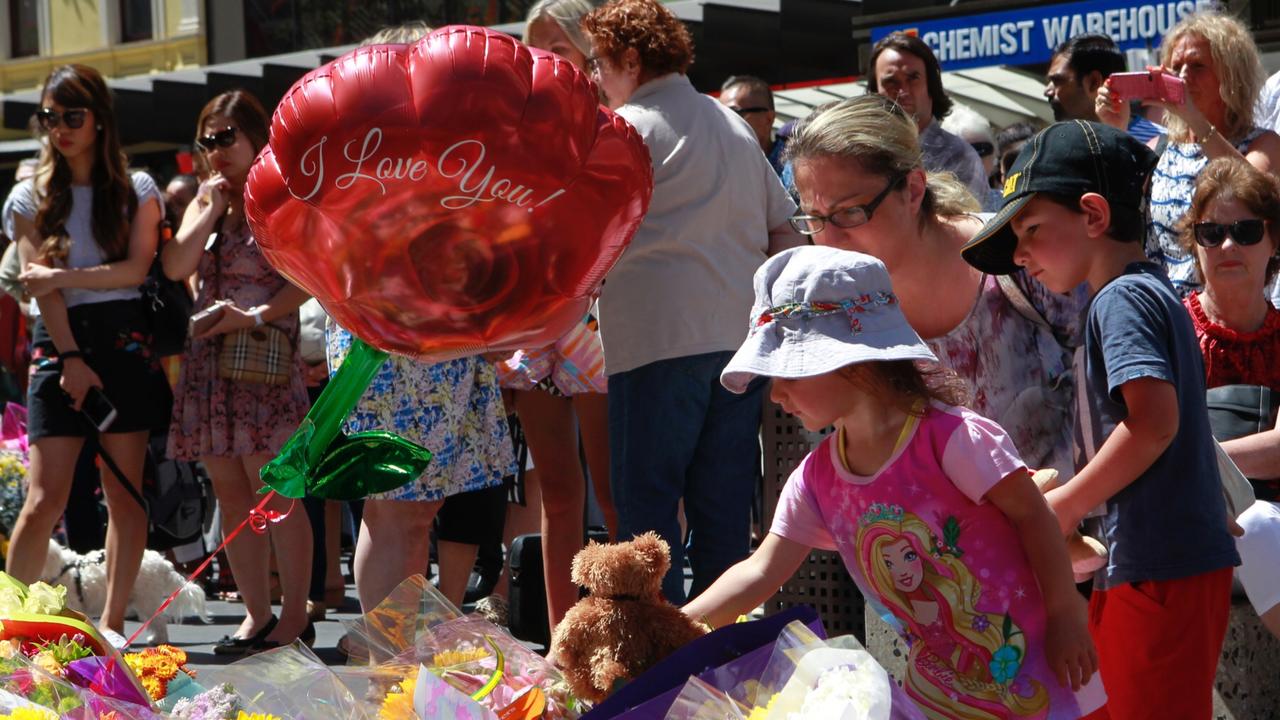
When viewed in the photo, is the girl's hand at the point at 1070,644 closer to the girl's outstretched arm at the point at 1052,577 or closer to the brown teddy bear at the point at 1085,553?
the girl's outstretched arm at the point at 1052,577

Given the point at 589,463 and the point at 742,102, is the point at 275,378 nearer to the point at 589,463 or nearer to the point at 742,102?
the point at 589,463

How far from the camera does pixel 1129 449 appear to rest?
252 cm

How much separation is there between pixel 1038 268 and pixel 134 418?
3474mm

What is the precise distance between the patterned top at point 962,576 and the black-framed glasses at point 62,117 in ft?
12.5

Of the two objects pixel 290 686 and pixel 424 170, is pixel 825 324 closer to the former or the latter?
pixel 424 170

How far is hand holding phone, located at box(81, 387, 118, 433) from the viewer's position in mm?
5027

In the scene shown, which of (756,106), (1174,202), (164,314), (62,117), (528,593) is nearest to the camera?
(1174,202)

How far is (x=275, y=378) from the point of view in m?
5.02

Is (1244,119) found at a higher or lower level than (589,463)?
higher

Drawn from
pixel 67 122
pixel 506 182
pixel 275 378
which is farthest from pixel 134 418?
pixel 506 182

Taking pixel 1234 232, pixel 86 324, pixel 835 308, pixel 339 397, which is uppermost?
pixel 835 308

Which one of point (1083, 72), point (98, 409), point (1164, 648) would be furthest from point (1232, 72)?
point (98, 409)

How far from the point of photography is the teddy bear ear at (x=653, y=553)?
216 centimetres

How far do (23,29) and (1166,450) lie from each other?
28.1m
